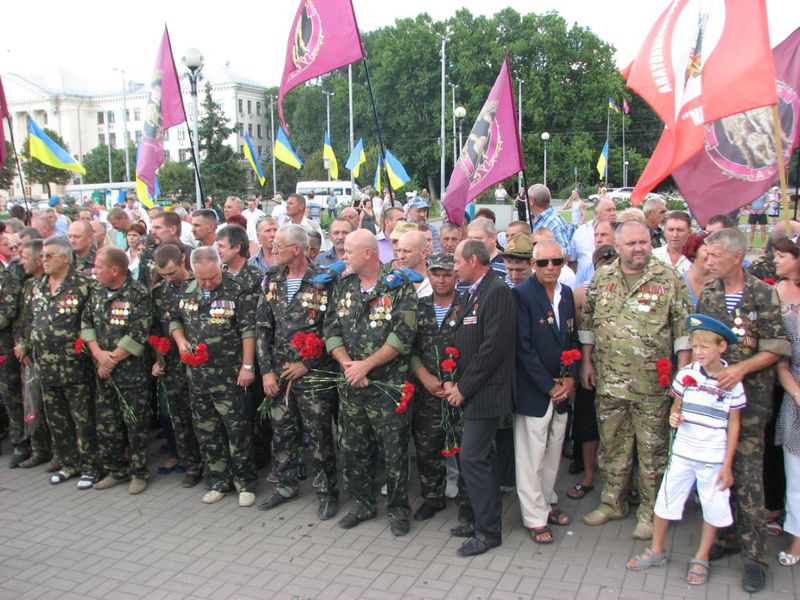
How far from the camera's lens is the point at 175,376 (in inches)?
243

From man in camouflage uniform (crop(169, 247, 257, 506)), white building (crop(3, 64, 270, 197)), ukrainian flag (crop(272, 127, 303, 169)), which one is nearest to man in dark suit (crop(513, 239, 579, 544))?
man in camouflage uniform (crop(169, 247, 257, 506))

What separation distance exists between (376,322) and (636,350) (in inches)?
70.5

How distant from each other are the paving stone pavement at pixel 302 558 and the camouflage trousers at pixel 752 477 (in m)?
0.24

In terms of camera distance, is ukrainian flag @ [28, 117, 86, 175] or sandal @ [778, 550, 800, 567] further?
ukrainian flag @ [28, 117, 86, 175]

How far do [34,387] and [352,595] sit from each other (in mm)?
4155

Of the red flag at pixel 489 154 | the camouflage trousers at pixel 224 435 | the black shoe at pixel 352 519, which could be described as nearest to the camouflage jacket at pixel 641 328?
the black shoe at pixel 352 519

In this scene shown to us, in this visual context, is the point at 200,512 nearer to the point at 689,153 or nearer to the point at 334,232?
the point at 334,232

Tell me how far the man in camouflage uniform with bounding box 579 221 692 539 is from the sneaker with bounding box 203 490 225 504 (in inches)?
116

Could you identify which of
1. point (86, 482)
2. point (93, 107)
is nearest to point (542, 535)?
point (86, 482)

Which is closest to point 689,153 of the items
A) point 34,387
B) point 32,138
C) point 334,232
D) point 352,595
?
point 334,232

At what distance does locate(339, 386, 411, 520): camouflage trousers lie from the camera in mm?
5090

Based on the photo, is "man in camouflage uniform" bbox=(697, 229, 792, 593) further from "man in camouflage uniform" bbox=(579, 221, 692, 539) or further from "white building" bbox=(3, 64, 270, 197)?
"white building" bbox=(3, 64, 270, 197)

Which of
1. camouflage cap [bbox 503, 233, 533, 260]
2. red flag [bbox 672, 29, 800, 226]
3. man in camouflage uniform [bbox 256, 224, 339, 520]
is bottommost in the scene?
man in camouflage uniform [bbox 256, 224, 339, 520]

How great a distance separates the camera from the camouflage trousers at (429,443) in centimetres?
531
